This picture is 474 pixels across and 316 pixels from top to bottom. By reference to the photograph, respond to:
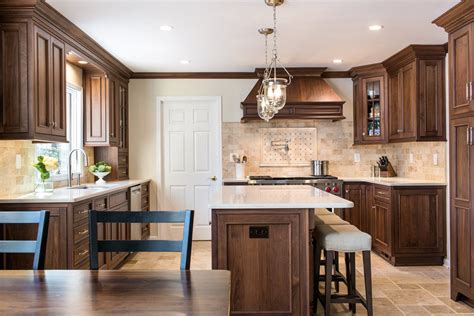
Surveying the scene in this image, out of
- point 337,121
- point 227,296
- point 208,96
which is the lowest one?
point 227,296

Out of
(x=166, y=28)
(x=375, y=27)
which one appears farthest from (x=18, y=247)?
(x=375, y=27)

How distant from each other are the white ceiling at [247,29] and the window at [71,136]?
689 millimetres

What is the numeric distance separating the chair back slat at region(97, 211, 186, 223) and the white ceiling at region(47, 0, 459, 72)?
2081mm

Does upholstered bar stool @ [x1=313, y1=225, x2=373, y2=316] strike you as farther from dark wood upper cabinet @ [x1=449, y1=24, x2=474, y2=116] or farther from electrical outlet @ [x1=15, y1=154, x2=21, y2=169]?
electrical outlet @ [x1=15, y1=154, x2=21, y2=169]

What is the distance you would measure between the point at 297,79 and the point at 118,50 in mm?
2372

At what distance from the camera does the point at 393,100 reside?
17.1ft

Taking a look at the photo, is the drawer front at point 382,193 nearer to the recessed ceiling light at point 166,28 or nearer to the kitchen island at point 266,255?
the kitchen island at point 266,255

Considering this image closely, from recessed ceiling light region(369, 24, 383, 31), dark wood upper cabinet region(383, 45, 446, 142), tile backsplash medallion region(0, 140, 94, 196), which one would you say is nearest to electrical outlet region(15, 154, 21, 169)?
tile backsplash medallion region(0, 140, 94, 196)

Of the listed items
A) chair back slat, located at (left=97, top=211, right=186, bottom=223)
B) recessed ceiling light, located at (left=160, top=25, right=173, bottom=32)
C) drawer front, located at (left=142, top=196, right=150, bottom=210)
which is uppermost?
recessed ceiling light, located at (left=160, top=25, right=173, bottom=32)

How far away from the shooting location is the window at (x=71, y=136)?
4.45m

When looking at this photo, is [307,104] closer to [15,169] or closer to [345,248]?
[345,248]

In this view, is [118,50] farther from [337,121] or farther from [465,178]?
[465,178]

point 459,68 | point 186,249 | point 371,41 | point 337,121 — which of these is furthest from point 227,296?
point 337,121

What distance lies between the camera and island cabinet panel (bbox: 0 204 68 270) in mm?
3074
